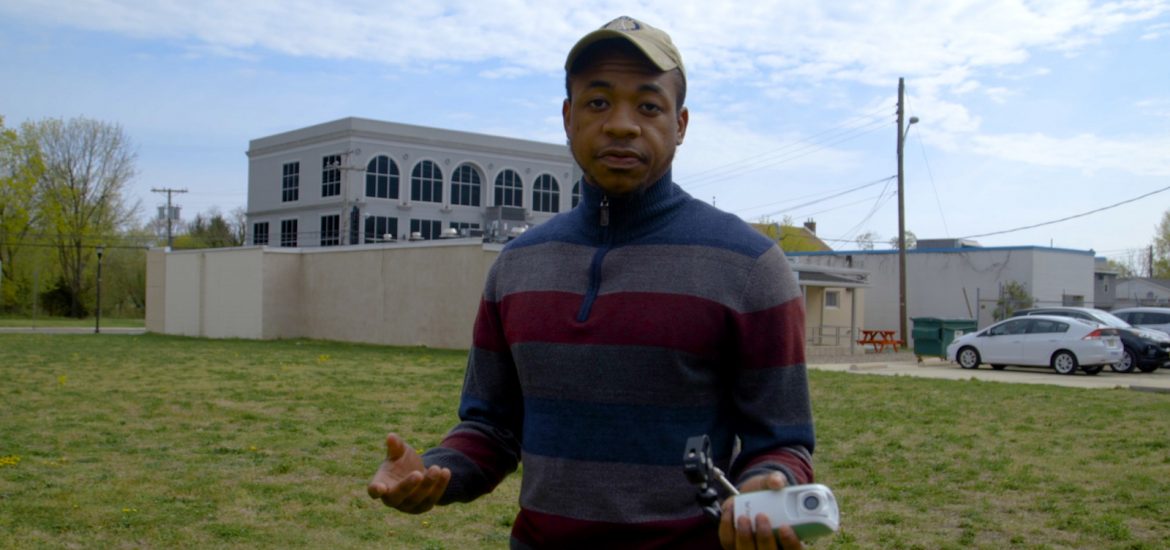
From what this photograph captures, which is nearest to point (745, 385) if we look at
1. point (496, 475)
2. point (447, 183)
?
point (496, 475)

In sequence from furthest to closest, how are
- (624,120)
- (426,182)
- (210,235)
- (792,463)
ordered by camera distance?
(210,235), (426,182), (624,120), (792,463)

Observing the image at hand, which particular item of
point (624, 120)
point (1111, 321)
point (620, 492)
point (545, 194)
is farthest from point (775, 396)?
point (545, 194)

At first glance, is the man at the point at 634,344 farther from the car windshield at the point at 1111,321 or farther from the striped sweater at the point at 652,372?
the car windshield at the point at 1111,321

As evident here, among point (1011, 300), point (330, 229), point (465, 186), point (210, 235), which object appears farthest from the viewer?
point (210, 235)

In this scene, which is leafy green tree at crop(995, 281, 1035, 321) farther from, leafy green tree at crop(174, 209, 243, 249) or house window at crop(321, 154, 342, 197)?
leafy green tree at crop(174, 209, 243, 249)

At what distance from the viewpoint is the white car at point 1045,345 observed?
23984 mm

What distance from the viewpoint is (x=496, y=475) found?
99.0 inches

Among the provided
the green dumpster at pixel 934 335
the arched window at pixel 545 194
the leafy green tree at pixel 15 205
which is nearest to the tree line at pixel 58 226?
the leafy green tree at pixel 15 205

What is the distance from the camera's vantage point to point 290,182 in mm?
65000

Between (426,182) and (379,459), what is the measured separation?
53.9 m

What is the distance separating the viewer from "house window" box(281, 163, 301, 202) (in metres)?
64.4

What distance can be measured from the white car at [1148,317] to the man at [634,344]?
30635mm

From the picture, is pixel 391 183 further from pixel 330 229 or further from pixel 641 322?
pixel 641 322

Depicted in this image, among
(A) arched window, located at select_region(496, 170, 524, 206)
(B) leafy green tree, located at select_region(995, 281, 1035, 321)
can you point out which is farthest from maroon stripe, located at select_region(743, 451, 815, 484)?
(A) arched window, located at select_region(496, 170, 524, 206)
